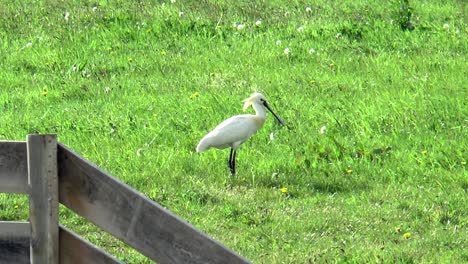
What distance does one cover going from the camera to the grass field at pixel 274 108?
746cm

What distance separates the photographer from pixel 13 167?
13.0 feet

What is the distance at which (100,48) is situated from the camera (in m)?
12.7

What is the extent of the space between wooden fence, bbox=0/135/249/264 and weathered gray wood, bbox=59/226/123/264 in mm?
49

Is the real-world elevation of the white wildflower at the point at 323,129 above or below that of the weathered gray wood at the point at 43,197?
below

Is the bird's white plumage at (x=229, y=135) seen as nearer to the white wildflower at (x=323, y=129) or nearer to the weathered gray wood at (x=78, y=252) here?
the white wildflower at (x=323, y=129)

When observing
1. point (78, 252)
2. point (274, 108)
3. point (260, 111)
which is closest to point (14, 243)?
point (78, 252)

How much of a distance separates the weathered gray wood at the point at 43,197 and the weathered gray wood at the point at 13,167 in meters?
0.06

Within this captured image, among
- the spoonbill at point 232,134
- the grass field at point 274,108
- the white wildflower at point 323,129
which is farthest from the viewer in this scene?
the white wildflower at point 323,129

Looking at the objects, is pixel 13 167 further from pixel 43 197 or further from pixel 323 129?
pixel 323 129

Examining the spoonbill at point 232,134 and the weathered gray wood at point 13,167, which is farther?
the spoonbill at point 232,134

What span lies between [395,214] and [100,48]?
596 cm

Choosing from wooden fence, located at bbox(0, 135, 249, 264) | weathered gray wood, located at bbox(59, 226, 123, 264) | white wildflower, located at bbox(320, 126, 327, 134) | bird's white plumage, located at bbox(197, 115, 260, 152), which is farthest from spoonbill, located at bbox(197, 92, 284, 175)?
wooden fence, located at bbox(0, 135, 249, 264)

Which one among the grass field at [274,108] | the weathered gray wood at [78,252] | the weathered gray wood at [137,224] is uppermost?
the weathered gray wood at [137,224]

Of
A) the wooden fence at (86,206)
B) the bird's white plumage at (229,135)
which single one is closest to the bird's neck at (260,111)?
the bird's white plumage at (229,135)
